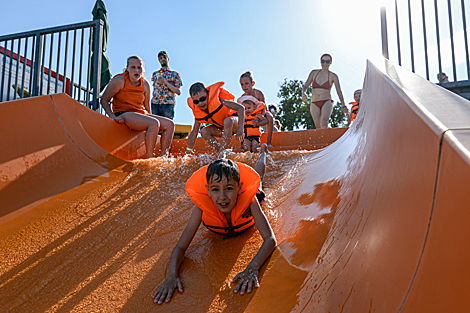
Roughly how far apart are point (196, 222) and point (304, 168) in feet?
5.80

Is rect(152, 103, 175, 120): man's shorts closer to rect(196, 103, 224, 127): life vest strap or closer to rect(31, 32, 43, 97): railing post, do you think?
rect(196, 103, 224, 127): life vest strap

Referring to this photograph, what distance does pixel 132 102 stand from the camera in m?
4.88

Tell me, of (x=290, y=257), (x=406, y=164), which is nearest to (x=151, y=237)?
(x=290, y=257)

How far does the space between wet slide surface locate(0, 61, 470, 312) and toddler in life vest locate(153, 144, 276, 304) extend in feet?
0.26

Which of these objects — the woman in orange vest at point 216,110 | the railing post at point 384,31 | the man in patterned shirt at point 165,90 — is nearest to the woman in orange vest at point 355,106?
the railing post at point 384,31

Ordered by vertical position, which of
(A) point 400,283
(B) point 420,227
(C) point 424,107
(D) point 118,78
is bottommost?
(A) point 400,283

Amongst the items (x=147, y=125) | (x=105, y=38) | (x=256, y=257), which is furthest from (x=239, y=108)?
(x=105, y=38)

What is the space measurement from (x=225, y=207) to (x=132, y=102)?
126 inches

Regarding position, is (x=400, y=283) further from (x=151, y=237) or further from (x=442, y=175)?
(x=151, y=237)

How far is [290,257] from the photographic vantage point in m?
1.95

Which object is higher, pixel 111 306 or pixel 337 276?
pixel 337 276

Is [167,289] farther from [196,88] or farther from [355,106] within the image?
[355,106]

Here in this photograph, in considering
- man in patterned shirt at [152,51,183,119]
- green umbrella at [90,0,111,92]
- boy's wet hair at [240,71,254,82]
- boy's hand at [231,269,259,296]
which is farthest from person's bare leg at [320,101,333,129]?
boy's hand at [231,269,259,296]

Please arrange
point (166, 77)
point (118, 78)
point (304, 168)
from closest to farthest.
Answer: point (304, 168), point (118, 78), point (166, 77)
